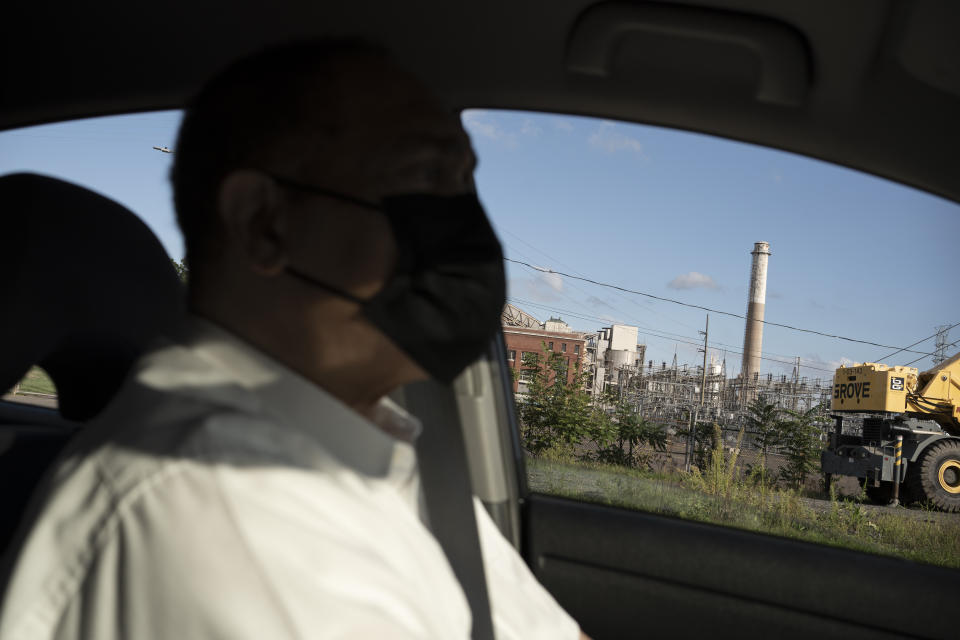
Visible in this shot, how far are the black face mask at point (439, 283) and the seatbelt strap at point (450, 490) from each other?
178mm

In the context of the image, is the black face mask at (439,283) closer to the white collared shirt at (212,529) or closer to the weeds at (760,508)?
the white collared shirt at (212,529)

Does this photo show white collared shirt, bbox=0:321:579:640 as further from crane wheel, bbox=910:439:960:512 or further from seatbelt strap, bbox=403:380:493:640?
crane wheel, bbox=910:439:960:512

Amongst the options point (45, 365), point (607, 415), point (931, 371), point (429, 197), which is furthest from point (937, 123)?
point (931, 371)

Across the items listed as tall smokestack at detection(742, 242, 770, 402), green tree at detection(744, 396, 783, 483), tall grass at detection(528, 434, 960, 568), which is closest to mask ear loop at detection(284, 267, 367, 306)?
tall grass at detection(528, 434, 960, 568)

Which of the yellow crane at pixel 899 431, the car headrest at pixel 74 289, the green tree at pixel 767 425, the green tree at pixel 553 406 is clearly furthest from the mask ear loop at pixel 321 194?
the green tree at pixel 767 425

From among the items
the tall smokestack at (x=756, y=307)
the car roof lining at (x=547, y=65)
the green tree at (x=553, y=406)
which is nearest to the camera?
the car roof lining at (x=547, y=65)

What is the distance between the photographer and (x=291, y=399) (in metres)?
0.98

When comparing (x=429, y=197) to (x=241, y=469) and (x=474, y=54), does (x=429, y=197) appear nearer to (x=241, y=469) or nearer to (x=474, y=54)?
(x=241, y=469)

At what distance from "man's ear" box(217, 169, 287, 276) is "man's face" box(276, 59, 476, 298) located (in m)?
0.02

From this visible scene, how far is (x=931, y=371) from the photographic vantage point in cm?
1190

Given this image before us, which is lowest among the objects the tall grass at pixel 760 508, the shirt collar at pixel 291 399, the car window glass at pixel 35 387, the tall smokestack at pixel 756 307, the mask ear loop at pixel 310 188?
the tall grass at pixel 760 508

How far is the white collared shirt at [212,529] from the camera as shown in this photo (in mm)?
699

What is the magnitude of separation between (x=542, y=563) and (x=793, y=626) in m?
0.77

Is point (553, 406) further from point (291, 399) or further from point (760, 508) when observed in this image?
point (291, 399)
